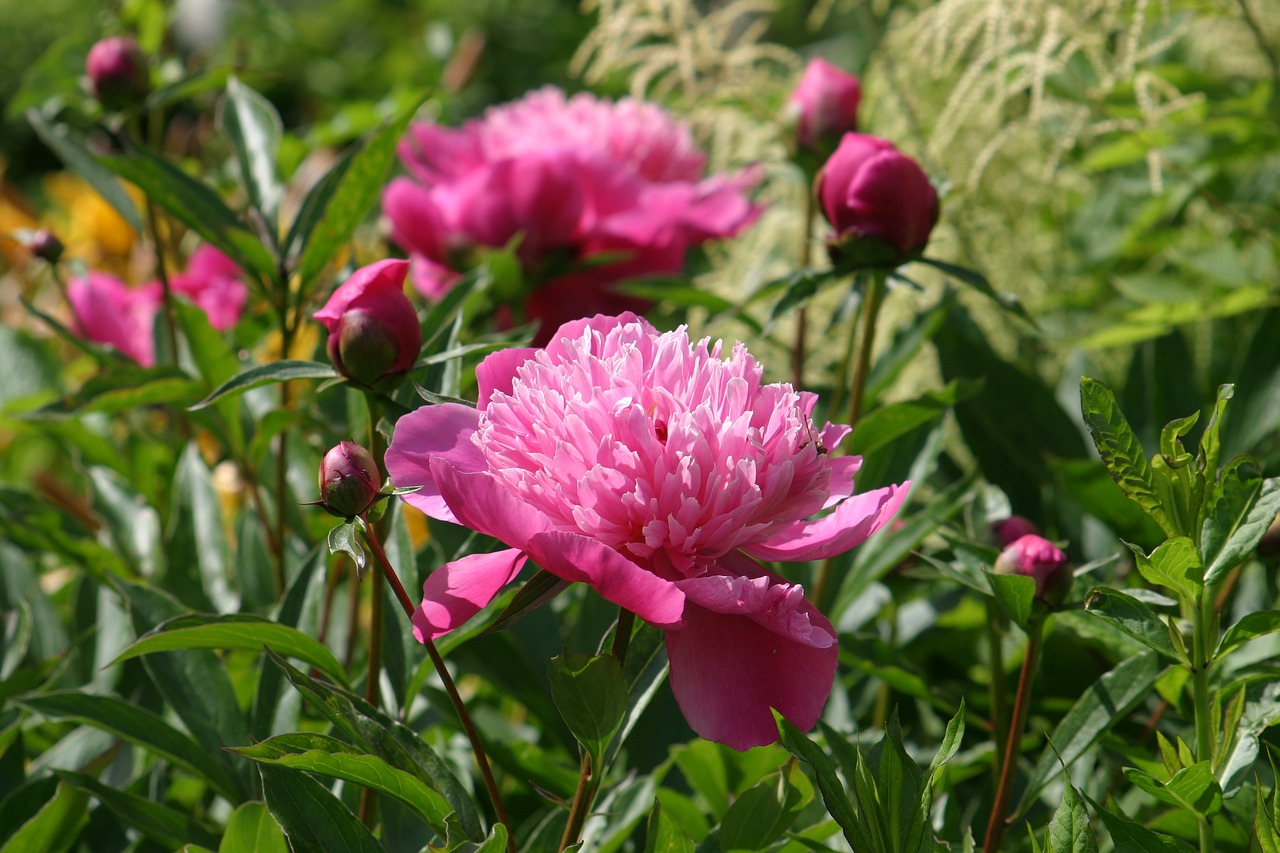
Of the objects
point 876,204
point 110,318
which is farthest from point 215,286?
point 876,204

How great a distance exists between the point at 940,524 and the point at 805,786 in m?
0.15

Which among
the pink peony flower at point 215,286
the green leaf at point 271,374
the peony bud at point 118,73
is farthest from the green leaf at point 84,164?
the green leaf at point 271,374

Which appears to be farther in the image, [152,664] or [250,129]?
[250,129]

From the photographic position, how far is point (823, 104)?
2.76 ft

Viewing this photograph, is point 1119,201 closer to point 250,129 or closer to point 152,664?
point 250,129

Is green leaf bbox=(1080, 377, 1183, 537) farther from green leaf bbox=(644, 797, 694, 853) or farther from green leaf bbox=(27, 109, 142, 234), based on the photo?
green leaf bbox=(27, 109, 142, 234)

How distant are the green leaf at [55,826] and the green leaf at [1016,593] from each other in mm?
452

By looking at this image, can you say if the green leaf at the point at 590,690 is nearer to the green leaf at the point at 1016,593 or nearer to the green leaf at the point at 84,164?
the green leaf at the point at 1016,593

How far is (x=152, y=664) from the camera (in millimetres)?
633

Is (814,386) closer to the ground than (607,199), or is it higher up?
closer to the ground

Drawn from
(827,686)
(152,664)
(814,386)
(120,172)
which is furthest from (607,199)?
(827,686)

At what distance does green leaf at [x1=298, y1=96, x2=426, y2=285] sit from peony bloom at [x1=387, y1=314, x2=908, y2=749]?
295mm

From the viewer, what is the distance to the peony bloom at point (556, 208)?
3.01ft

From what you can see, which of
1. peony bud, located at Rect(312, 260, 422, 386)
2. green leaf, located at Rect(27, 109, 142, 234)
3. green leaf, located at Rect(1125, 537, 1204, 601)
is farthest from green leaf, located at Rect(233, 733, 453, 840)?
green leaf, located at Rect(27, 109, 142, 234)
